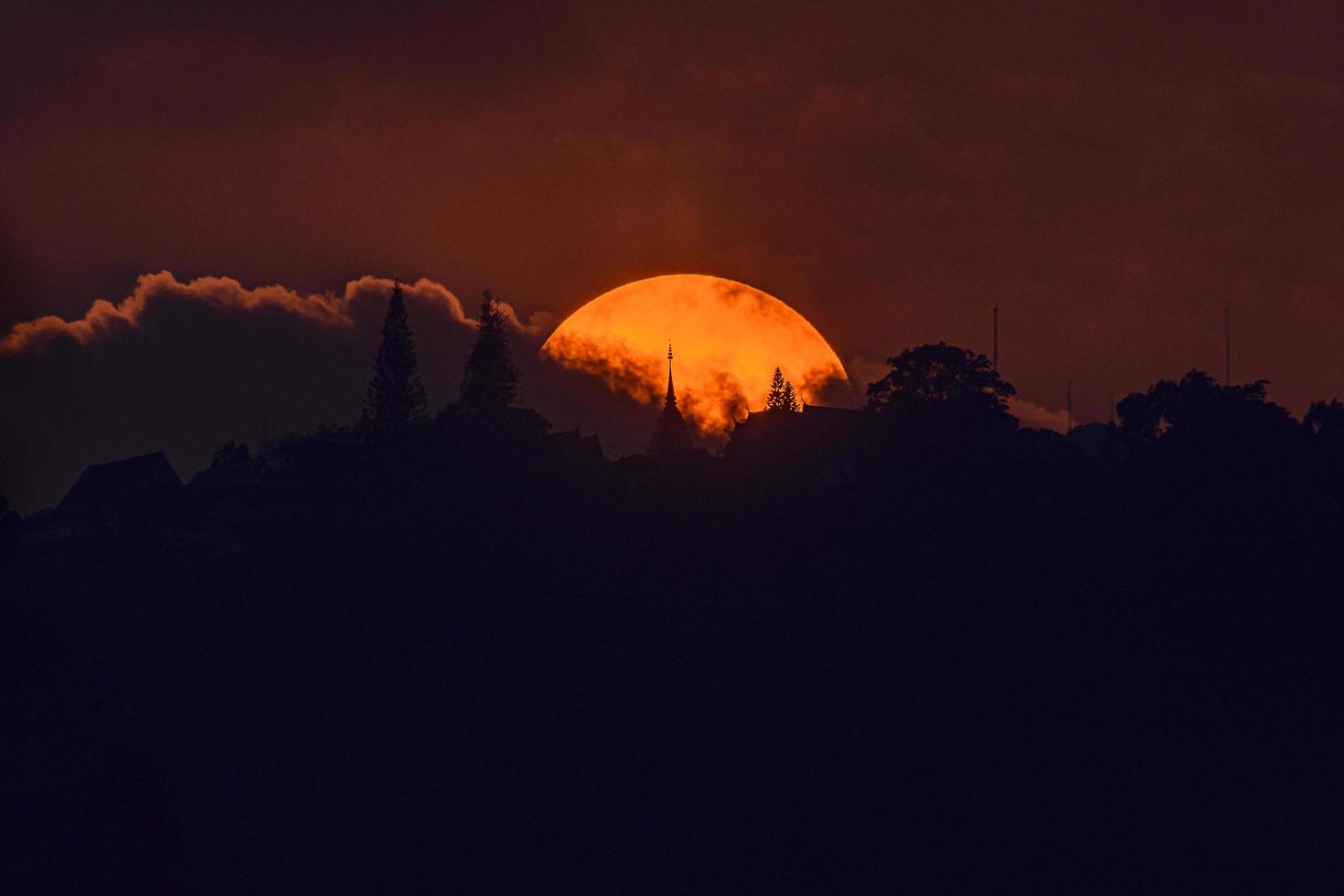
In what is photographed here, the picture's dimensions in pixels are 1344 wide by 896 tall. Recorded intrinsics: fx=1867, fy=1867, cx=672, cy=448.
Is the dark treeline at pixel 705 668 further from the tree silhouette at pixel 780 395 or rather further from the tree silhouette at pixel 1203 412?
the tree silhouette at pixel 780 395

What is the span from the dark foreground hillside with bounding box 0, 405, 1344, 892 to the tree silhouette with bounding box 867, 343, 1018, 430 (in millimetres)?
5699

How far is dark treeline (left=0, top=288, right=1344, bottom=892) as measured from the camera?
3583 inches

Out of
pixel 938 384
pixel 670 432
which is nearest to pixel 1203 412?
pixel 938 384

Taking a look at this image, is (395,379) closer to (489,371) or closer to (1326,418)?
(489,371)

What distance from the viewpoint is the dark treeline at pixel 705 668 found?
91.0 metres

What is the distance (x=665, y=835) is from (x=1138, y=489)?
36404mm

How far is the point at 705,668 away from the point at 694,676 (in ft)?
2.60

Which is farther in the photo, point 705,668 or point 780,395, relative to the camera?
point 780,395

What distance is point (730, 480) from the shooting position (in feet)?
380

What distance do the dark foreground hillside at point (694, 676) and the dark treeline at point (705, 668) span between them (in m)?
0.21

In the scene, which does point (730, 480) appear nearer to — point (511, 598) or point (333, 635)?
point (511, 598)

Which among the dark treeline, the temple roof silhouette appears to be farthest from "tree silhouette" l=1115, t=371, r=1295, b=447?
the temple roof silhouette

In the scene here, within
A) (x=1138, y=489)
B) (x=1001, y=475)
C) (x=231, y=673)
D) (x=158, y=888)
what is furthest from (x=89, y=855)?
(x=1138, y=489)

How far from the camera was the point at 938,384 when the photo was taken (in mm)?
122875
